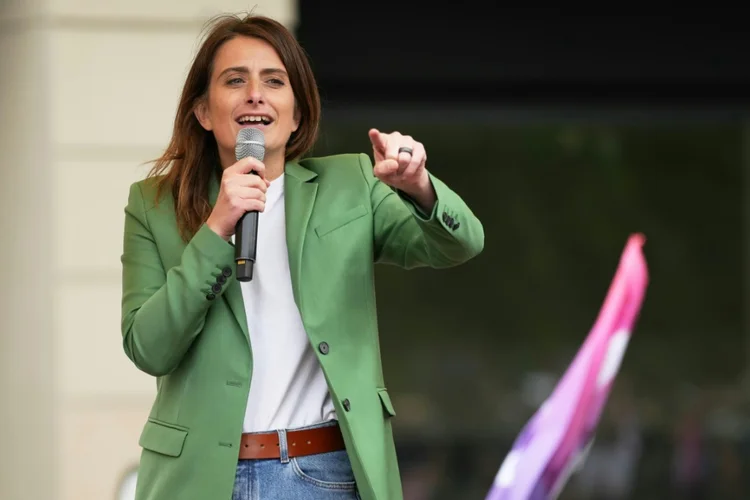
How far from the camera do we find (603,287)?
31.6ft

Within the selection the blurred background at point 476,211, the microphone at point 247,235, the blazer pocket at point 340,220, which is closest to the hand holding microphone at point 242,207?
the microphone at point 247,235

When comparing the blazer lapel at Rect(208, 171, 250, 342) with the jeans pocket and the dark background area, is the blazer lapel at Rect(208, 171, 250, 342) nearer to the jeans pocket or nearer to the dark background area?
the jeans pocket

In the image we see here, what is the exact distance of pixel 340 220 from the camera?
2625mm

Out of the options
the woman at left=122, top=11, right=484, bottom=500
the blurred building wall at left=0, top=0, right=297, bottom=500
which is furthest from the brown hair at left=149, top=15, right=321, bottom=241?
the blurred building wall at left=0, top=0, right=297, bottom=500

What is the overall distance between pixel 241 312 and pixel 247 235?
0.19 meters

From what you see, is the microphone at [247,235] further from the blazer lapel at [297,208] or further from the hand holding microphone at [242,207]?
the blazer lapel at [297,208]

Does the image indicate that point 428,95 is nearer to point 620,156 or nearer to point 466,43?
point 466,43

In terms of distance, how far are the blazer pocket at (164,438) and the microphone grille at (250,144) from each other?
523mm

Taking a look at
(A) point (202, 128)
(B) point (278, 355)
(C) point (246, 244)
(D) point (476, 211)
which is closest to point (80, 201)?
(A) point (202, 128)

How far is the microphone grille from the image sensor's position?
98.0 inches

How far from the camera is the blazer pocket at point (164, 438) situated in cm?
251

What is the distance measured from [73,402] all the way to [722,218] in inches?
230

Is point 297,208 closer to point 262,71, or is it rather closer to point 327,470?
point 262,71

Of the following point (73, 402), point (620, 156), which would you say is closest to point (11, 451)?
point (73, 402)
